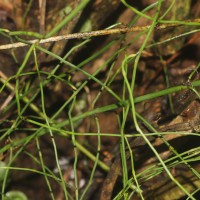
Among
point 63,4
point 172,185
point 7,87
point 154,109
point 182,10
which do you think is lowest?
point 172,185

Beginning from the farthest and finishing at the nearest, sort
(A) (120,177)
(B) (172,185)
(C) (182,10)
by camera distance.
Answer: (C) (182,10) → (A) (120,177) → (B) (172,185)

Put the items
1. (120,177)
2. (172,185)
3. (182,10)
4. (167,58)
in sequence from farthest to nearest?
(167,58) < (182,10) < (120,177) < (172,185)

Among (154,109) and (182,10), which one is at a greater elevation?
(182,10)

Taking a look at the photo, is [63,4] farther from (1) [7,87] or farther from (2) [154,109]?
(2) [154,109]

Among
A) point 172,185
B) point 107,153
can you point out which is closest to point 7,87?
point 107,153

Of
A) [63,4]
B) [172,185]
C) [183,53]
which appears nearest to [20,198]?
[172,185]

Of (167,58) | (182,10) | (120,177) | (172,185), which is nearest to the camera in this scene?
(172,185)

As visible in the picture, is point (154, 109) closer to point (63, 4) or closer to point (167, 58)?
point (167, 58)

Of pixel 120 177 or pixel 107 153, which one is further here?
pixel 107 153

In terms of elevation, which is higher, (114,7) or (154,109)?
(114,7)
